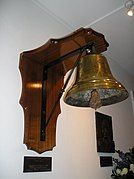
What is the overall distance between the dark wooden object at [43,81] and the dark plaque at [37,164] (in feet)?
0.14

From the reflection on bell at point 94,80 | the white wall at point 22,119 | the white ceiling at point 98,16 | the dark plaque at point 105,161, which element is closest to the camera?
the reflection on bell at point 94,80

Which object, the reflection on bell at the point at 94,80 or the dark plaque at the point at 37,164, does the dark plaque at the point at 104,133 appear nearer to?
the dark plaque at the point at 37,164

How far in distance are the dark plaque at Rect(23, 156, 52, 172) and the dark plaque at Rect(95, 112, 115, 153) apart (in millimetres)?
527

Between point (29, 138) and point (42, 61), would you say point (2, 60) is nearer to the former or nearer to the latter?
point (42, 61)

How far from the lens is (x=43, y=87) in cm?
100

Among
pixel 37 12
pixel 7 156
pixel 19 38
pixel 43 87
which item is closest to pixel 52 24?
pixel 37 12

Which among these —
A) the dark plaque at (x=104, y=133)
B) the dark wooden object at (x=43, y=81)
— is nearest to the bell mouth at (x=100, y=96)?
the dark wooden object at (x=43, y=81)

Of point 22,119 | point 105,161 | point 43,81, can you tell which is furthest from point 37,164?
point 105,161

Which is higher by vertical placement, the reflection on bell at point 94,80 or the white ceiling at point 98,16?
the white ceiling at point 98,16

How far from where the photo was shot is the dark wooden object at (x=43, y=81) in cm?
88

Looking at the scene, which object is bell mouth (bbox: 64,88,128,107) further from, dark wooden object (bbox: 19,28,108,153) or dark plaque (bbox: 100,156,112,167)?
dark plaque (bbox: 100,156,112,167)

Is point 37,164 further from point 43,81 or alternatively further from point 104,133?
point 104,133

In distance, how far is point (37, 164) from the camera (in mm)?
909

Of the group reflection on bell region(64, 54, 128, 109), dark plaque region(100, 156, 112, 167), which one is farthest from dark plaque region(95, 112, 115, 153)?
reflection on bell region(64, 54, 128, 109)
